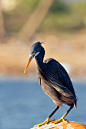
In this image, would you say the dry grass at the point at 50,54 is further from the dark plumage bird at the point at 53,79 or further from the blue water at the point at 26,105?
the dark plumage bird at the point at 53,79

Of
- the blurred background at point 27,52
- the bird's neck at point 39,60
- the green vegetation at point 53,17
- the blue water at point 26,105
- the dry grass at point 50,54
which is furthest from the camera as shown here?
the green vegetation at point 53,17

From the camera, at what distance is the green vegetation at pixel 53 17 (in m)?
38.6

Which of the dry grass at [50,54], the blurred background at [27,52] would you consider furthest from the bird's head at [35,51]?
the dry grass at [50,54]

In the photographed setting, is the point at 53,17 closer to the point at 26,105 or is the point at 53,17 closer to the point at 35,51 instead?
the point at 26,105

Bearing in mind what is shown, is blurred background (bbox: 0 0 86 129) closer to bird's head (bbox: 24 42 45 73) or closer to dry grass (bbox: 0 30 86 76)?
dry grass (bbox: 0 30 86 76)

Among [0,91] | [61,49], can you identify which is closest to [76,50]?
[61,49]

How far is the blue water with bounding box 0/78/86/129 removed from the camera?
483 inches

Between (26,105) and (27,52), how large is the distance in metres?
11.4

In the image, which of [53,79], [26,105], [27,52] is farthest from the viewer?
[27,52]

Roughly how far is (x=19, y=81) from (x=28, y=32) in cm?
1391

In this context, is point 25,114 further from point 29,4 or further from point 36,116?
point 29,4

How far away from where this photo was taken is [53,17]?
41.1 m

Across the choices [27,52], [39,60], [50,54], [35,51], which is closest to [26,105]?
[39,60]

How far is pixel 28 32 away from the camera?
110 ft
